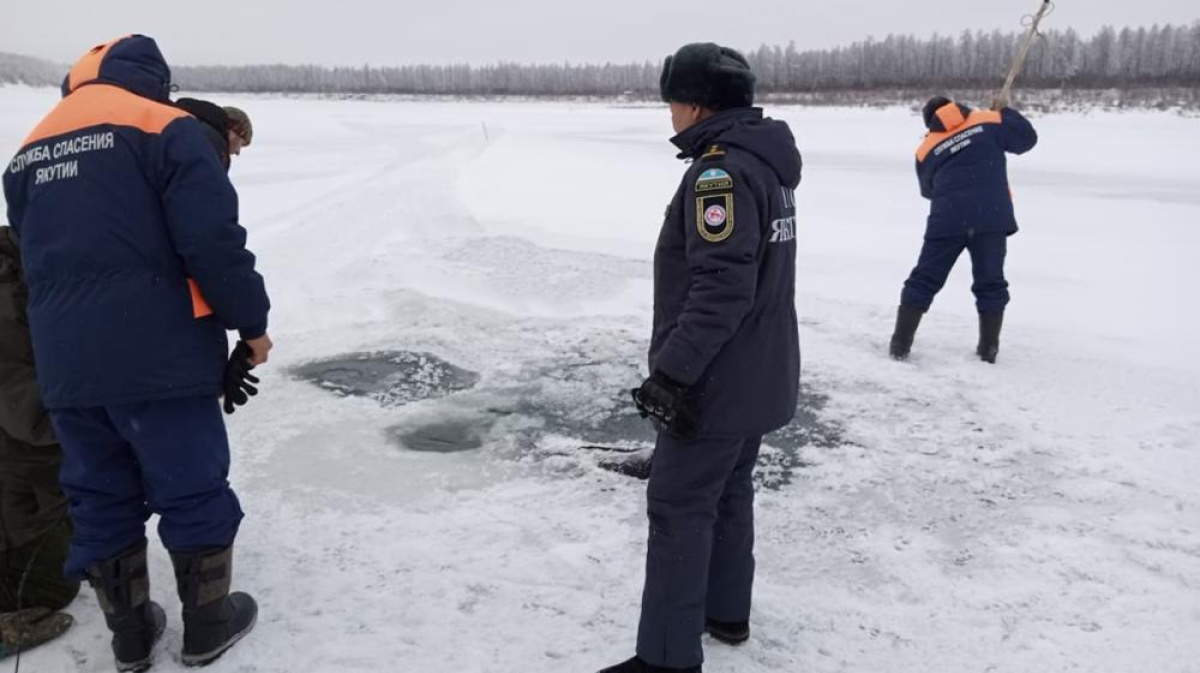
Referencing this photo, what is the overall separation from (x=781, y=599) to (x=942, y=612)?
52cm

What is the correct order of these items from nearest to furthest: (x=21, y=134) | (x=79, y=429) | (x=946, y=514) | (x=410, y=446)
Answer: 1. (x=79, y=429)
2. (x=946, y=514)
3. (x=410, y=446)
4. (x=21, y=134)

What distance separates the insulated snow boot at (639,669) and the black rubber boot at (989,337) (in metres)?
3.79

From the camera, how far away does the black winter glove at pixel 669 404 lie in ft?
7.38

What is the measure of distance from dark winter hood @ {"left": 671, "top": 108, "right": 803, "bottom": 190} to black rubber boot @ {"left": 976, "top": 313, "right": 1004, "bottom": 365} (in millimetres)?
3585

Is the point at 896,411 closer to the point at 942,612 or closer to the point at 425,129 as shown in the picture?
the point at 942,612

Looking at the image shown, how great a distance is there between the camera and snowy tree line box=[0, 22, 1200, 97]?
241 feet

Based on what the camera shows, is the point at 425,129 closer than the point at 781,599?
No

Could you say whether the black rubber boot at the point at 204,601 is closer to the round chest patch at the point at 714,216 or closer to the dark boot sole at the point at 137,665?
the dark boot sole at the point at 137,665

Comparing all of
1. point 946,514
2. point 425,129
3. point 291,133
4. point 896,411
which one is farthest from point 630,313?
point 425,129

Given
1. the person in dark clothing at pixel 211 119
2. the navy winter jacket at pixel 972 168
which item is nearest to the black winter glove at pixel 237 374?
the person in dark clothing at pixel 211 119

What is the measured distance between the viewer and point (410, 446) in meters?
4.16

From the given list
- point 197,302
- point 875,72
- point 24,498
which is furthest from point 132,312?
point 875,72

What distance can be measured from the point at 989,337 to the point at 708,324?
389 centimetres

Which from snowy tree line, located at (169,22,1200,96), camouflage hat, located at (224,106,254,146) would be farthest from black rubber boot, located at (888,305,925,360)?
snowy tree line, located at (169,22,1200,96)
